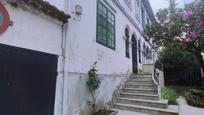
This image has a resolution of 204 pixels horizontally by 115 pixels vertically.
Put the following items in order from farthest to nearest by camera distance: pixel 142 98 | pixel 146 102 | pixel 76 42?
pixel 142 98 < pixel 146 102 < pixel 76 42

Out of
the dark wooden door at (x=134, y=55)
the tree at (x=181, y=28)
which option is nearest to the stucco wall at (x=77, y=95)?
the dark wooden door at (x=134, y=55)

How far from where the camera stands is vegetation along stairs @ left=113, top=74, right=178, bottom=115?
5877 mm

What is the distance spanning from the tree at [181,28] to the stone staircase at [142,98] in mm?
3219

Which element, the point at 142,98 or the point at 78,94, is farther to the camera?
the point at 142,98

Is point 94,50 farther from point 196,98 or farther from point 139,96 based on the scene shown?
point 196,98

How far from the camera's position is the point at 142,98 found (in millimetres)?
6727

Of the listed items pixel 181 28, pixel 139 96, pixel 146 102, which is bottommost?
pixel 146 102

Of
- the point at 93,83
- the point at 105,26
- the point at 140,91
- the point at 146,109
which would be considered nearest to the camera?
the point at 93,83

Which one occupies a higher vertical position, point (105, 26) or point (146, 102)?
point (105, 26)

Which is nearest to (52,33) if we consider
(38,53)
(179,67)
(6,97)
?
(38,53)

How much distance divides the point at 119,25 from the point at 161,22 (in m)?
3.54

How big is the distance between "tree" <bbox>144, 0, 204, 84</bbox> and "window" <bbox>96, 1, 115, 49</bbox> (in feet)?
13.4

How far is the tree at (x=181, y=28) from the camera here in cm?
862

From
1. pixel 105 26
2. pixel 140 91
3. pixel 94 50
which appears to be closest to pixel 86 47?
pixel 94 50
